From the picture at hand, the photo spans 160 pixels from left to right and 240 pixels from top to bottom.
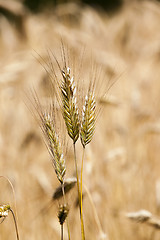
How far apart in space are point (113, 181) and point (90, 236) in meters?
0.36

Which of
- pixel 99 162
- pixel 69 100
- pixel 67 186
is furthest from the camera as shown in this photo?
pixel 99 162

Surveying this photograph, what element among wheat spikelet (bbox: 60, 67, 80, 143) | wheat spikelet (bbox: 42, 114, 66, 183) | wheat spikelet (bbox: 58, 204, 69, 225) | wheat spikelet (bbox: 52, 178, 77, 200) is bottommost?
wheat spikelet (bbox: 58, 204, 69, 225)

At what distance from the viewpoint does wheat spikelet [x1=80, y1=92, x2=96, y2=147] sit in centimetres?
48

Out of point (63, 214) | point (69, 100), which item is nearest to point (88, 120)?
point (69, 100)

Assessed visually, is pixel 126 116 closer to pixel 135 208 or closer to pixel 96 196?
pixel 135 208

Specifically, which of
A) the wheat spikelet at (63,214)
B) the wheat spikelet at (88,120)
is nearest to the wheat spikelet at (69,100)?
the wheat spikelet at (88,120)

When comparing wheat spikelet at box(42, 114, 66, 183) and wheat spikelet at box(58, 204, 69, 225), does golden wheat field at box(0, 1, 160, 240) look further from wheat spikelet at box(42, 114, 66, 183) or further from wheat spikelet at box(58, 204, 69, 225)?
wheat spikelet at box(58, 204, 69, 225)

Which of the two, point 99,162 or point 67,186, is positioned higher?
point 99,162

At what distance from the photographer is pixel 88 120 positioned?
19.4 inches

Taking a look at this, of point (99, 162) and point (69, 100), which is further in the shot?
point (99, 162)

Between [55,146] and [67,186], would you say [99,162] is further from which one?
[55,146]

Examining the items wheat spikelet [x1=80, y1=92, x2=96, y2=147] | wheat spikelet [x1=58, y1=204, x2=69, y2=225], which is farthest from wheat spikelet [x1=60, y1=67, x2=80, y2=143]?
wheat spikelet [x1=58, y1=204, x2=69, y2=225]

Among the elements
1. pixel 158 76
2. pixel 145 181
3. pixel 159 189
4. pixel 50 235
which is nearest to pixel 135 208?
pixel 145 181

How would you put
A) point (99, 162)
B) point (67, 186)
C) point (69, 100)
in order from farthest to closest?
1. point (99, 162)
2. point (67, 186)
3. point (69, 100)
